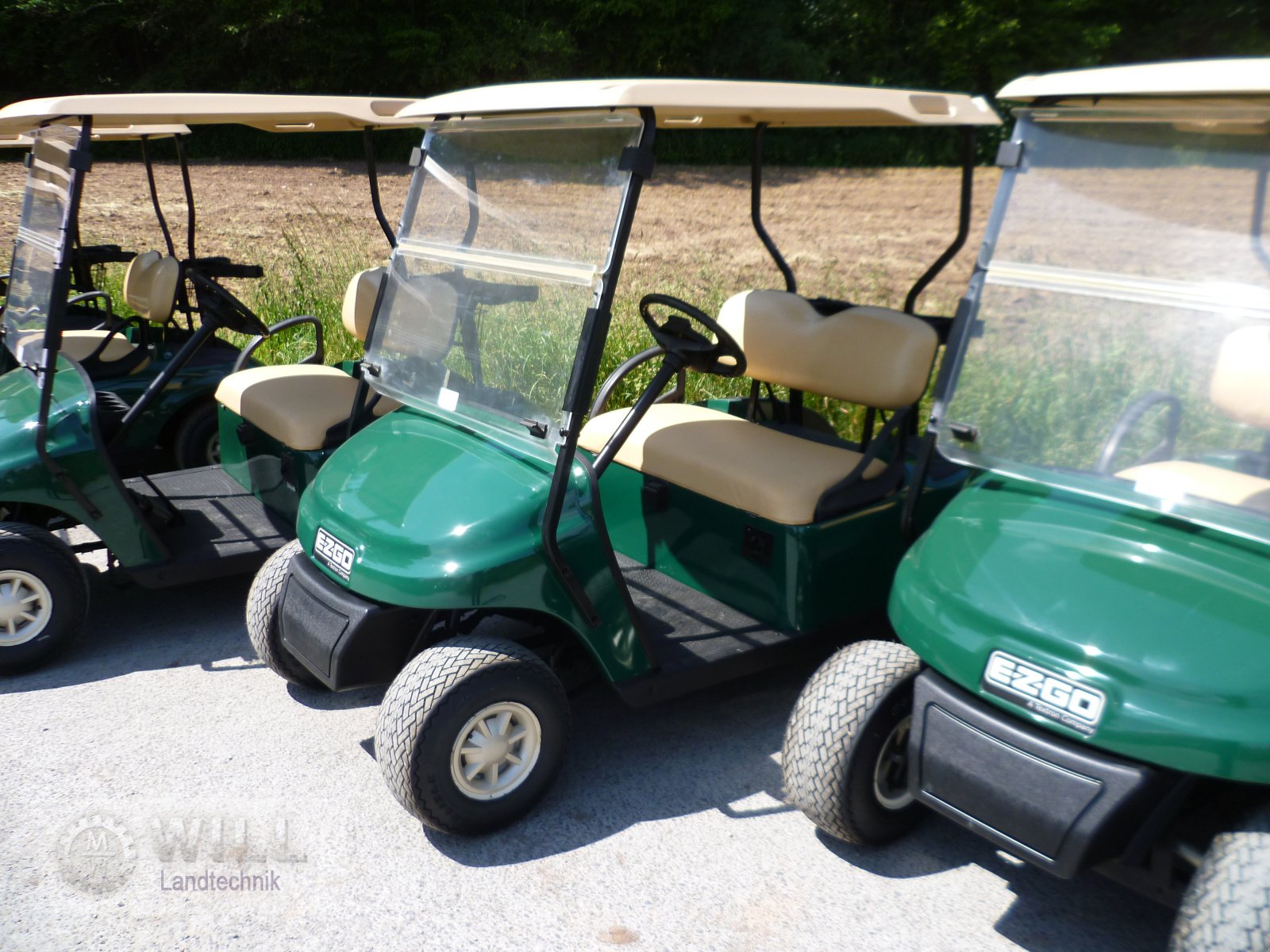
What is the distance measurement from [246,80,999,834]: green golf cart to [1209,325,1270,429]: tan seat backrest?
69 cm

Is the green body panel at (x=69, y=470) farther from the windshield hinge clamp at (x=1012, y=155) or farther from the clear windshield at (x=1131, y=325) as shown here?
the windshield hinge clamp at (x=1012, y=155)

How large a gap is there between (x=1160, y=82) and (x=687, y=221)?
31.5 feet

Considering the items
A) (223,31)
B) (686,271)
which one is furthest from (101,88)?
(686,271)

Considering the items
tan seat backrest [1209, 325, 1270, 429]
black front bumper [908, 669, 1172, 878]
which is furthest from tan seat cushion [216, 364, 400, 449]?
tan seat backrest [1209, 325, 1270, 429]

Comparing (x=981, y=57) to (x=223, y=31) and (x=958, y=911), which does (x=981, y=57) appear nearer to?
(x=223, y=31)

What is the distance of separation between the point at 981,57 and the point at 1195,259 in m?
15.4

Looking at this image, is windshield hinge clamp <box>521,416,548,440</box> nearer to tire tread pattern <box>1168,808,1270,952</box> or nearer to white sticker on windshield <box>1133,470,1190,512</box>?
white sticker on windshield <box>1133,470,1190,512</box>

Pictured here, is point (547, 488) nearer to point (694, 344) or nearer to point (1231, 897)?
point (694, 344)

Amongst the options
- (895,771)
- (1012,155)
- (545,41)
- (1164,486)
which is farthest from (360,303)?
(545,41)

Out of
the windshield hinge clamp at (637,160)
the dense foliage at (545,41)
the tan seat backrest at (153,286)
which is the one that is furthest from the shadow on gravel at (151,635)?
the dense foliage at (545,41)

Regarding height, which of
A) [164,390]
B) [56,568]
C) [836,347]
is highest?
[836,347]

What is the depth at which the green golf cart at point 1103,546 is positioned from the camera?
1.84 meters

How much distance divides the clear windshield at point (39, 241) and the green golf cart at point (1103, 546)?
268cm

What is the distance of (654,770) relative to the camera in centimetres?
278
